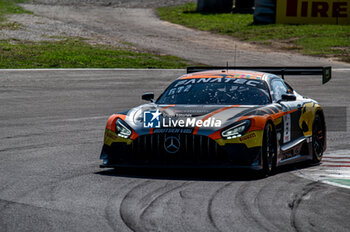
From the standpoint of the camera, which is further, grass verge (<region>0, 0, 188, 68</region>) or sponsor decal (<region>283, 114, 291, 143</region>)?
grass verge (<region>0, 0, 188, 68</region>)

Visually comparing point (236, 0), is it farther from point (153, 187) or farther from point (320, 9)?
point (153, 187)

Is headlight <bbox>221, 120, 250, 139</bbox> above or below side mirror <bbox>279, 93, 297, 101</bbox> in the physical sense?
below

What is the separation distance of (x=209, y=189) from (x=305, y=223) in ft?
5.26

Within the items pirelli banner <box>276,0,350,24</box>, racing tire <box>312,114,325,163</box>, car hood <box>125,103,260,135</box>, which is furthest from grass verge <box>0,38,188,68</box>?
car hood <box>125,103,260,135</box>

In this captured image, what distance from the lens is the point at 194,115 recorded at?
8.51m

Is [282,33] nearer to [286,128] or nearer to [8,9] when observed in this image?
[8,9]

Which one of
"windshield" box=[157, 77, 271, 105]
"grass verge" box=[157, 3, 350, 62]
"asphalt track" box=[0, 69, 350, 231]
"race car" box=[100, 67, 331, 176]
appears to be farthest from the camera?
"grass verge" box=[157, 3, 350, 62]

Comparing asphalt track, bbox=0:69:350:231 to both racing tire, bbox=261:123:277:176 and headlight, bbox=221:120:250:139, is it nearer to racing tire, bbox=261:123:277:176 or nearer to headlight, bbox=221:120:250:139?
racing tire, bbox=261:123:277:176

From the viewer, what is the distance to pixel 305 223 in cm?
609

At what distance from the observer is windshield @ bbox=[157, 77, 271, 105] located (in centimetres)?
934

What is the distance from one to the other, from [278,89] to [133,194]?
3540mm

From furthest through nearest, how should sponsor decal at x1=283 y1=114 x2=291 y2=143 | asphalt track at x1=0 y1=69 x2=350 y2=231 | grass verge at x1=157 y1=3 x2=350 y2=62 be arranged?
grass verge at x1=157 y1=3 x2=350 y2=62, sponsor decal at x1=283 y1=114 x2=291 y2=143, asphalt track at x1=0 y1=69 x2=350 y2=231

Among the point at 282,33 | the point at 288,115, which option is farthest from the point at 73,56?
the point at 288,115

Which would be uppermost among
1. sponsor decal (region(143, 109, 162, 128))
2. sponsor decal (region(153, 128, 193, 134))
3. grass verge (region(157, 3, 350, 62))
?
sponsor decal (region(143, 109, 162, 128))
